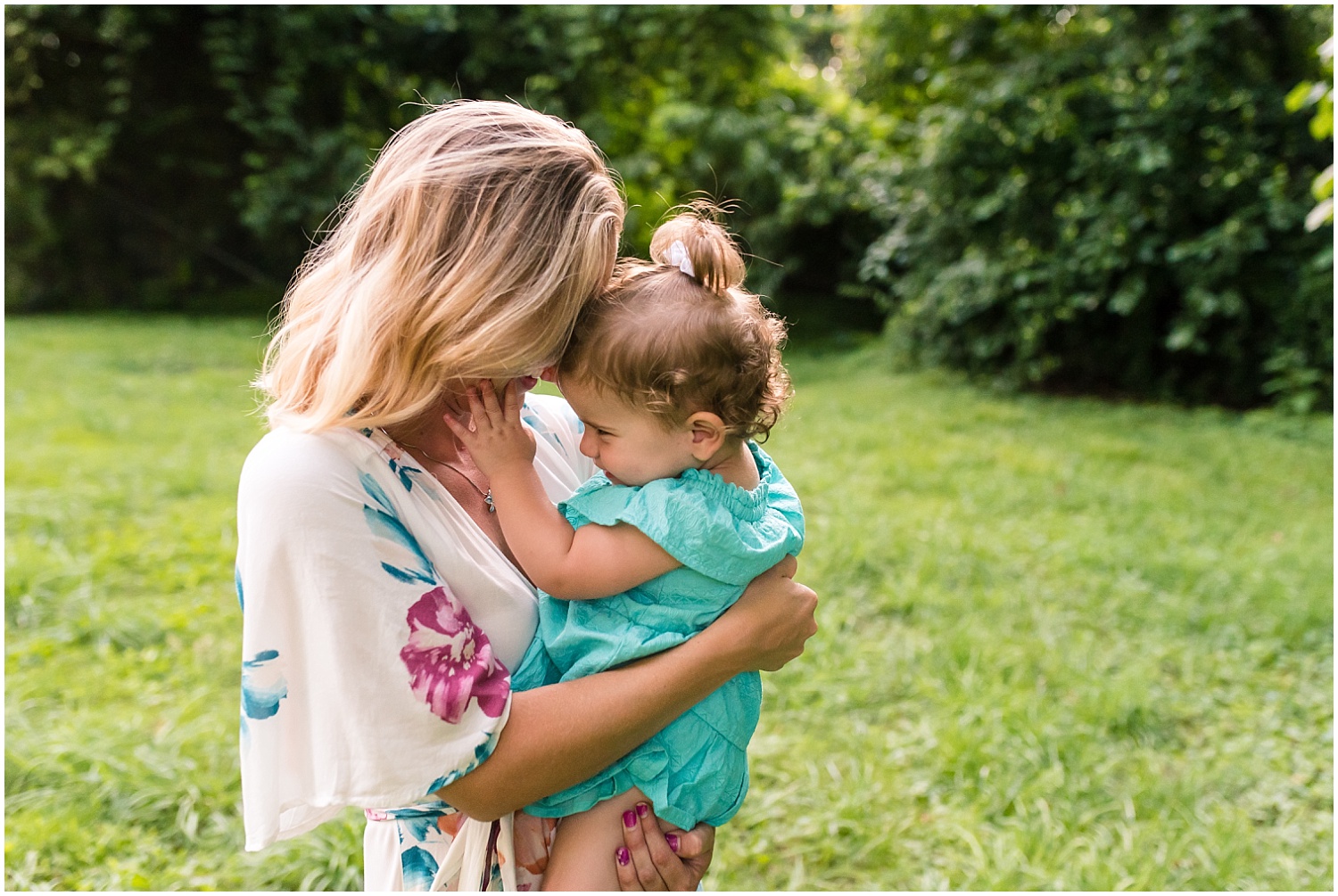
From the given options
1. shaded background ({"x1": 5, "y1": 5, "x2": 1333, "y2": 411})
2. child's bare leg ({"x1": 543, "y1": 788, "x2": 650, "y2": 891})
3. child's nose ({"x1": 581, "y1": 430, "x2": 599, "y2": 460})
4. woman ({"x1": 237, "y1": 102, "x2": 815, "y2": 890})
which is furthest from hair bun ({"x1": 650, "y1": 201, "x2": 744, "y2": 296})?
shaded background ({"x1": 5, "y1": 5, "x2": 1333, "y2": 411})

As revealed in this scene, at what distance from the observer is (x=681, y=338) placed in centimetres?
136

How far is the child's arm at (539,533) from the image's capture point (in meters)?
1.32

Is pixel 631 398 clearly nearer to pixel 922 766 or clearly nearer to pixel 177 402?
pixel 922 766

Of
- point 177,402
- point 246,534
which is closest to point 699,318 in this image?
point 246,534

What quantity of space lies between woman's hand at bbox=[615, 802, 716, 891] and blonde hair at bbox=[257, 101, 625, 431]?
0.65 m

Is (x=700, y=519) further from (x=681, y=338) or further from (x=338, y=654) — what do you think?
(x=338, y=654)

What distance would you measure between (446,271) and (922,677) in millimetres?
2800

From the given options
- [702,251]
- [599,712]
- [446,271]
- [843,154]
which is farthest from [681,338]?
[843,154]

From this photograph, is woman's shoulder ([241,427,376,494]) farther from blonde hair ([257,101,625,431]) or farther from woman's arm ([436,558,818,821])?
woman's arm ([436,558,818,821])

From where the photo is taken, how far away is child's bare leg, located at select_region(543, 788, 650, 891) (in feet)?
4.39

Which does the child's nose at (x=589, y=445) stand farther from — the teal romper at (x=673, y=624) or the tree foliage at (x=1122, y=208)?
the tree foliage at (x=1122, y=208)

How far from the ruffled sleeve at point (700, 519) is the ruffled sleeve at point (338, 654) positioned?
0.93 feet

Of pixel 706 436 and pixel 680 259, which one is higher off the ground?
pixel 680 259

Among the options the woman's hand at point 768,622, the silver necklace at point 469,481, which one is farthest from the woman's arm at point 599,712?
the silver necklace at point 469,481
